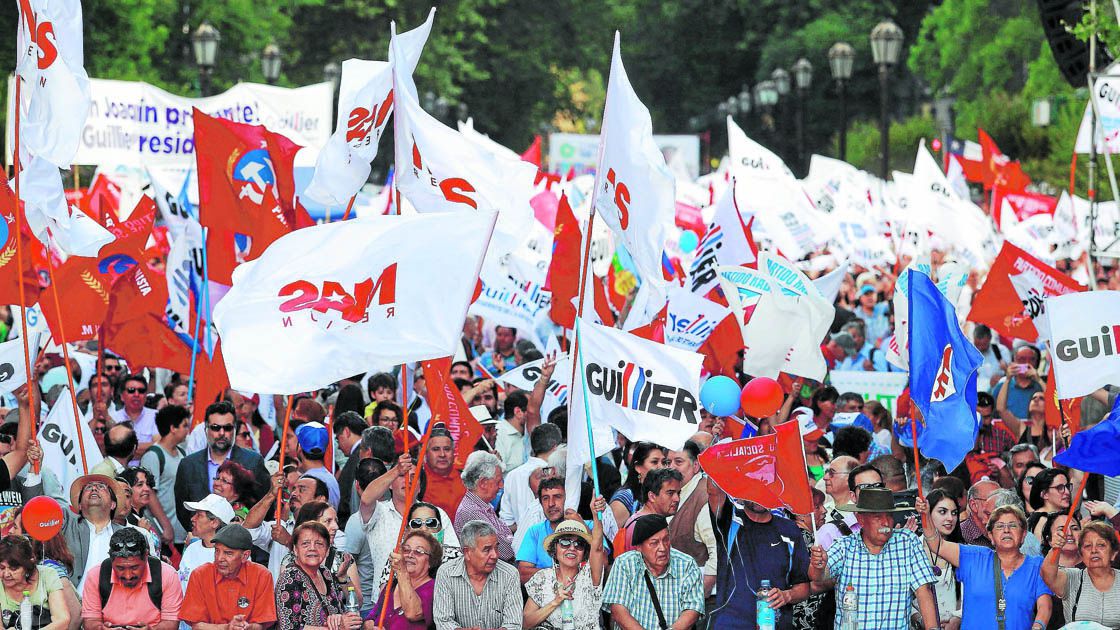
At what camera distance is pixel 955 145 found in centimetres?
3481

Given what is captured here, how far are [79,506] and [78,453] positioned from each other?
1.13 m

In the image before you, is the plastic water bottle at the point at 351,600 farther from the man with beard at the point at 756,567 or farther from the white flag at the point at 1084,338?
the white flag at the point at 1084,338

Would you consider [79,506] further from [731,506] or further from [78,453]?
[731,506]

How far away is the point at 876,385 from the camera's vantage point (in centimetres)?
1477

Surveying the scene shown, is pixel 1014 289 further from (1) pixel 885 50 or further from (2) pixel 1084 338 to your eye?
(1) pixel 885 50

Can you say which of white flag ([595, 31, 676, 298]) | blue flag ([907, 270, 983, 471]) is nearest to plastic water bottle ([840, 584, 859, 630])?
blue flag ([907, 270, 983, 471])

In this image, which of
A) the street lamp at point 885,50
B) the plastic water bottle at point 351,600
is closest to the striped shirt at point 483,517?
the plastic water bottle at point 351,600

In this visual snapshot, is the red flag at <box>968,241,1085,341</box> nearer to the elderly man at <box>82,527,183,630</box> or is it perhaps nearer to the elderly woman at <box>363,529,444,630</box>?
the elderly woman at <box>363,529,444,630</box>

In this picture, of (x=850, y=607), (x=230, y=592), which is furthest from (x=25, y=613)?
(x=850, y=607)

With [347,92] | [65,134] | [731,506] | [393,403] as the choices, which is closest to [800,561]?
[731,506]

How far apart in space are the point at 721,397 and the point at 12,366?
4291 mm

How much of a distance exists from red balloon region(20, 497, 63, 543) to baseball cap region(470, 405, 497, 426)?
3988mm

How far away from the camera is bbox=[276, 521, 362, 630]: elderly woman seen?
9242 mm

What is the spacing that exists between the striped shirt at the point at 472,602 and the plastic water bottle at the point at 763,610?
115cm
